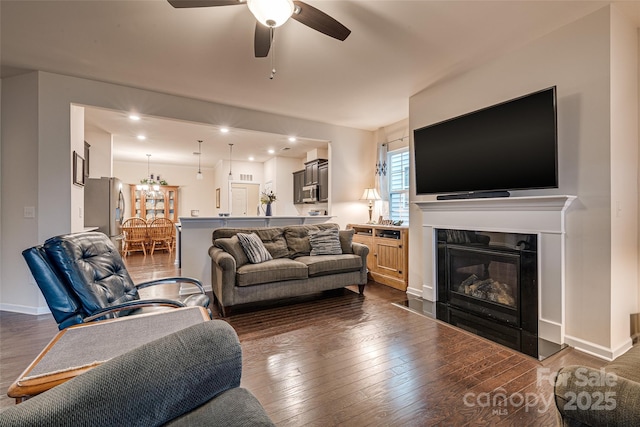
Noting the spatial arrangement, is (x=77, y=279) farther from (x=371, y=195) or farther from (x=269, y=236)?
(x=371, y=195)

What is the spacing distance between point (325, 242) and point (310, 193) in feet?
8.25

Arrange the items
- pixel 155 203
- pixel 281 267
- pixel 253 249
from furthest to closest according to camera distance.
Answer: pixel 155 203 → pixel 253 249 → pixel 281 267

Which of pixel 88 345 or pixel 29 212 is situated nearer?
pixel 88 345

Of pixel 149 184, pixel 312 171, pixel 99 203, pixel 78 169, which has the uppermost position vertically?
pixel 312 171

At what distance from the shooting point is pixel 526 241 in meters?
2.62

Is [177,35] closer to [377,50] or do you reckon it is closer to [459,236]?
[377,50]

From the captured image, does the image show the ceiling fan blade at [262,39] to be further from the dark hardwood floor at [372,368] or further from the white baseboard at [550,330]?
the white baseboard at [550,330]

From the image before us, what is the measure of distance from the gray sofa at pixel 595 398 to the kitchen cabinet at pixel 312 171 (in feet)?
17.5

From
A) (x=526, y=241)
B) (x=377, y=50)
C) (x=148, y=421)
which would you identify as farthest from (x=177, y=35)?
(x=526, y=241)

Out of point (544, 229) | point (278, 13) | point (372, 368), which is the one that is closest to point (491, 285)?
point (544, 229)

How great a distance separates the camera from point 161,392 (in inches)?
24.3

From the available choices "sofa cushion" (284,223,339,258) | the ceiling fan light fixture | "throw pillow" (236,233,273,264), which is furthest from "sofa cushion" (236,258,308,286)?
the ceiling fan light fixture

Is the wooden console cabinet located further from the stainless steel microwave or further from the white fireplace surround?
the stainless steel microwave

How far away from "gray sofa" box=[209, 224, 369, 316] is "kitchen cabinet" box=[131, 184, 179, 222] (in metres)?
6.10
